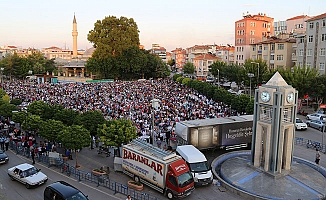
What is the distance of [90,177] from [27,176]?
321cm

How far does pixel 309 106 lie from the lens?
40562 mm

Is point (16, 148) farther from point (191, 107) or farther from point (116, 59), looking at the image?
point (116, 59)

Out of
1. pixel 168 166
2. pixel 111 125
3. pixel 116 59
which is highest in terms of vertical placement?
pixel 116 59

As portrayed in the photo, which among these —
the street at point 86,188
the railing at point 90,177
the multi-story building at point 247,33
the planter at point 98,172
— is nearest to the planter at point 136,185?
the railing at point 90,177

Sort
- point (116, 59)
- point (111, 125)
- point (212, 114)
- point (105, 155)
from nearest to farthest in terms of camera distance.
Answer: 1. point (111, 125)
2. point (105, 155)
3. point (212, 114)
4. point (116, 59)

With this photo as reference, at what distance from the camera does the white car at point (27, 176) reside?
15.1m

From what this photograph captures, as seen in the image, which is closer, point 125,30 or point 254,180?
point 254,180

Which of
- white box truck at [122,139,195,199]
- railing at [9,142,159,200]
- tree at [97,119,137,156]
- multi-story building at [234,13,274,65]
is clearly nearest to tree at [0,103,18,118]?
railing at [9,142,159,200]

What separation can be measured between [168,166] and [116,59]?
55.7 meters

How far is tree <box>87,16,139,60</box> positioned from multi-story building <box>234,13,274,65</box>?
26.2m

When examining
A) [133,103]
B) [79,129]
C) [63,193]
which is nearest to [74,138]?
[79,129]

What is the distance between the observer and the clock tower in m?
16.0

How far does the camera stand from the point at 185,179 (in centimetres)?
1399

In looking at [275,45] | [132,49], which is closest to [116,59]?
[132,49]
